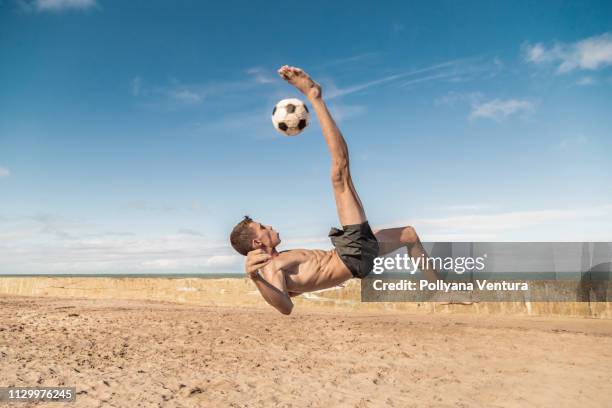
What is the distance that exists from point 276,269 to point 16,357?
7.73 metres

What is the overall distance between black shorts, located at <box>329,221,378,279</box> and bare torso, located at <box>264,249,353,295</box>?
0.09 meters

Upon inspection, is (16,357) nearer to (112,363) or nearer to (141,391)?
(112,363)

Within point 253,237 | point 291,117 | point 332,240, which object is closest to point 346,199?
point 332,240

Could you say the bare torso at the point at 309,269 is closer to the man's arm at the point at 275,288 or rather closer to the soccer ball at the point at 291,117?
the man's arm at the point at 275,288

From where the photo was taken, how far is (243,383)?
9.40 metres

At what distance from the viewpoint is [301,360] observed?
11273 millimetres

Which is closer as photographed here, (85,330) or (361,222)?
(361,222)

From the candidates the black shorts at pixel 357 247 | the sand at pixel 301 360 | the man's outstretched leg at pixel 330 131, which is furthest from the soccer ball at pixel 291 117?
the sand at pixel 301 360

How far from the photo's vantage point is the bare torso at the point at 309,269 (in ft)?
17.4

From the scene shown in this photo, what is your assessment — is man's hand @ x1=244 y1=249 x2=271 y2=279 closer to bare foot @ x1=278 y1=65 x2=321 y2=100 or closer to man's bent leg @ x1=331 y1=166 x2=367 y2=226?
man's bent leg @ x1=331 y1=166 x2=367 y2=226

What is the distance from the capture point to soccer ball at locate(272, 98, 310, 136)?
20.1 feet

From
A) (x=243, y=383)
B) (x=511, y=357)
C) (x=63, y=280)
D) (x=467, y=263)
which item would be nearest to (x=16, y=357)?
(x=243, y=383)

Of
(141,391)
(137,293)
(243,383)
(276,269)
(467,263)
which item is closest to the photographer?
(276,269)

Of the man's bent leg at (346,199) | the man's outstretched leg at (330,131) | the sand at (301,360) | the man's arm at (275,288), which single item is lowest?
the sand at (301,360)
